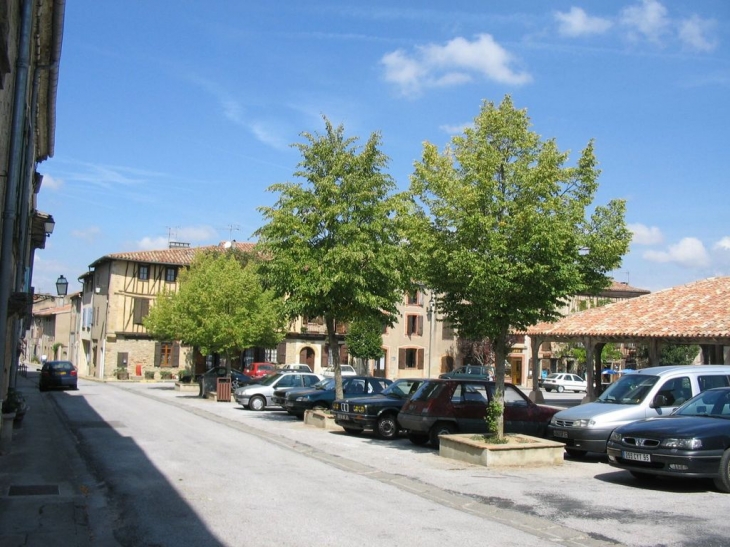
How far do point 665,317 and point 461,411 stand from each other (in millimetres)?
10734

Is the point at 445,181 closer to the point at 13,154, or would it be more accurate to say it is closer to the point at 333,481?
the point at 333,481

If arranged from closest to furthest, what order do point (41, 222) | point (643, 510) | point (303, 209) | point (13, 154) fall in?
point (643, 510), point (13, 154), point (303, 209), point (41, 222)

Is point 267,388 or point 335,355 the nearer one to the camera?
point 335,355

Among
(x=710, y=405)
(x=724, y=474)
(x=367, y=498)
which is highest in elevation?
(x=710, y=405)

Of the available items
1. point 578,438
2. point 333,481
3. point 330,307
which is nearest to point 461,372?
point 330,307

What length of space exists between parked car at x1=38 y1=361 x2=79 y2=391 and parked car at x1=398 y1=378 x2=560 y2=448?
23.6 m

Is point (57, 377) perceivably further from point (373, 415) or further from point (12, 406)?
point (373, 415)

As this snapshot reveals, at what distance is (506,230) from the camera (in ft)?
42.8

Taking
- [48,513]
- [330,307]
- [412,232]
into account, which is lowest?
[48,513]

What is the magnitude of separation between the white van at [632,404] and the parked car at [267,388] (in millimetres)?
12910

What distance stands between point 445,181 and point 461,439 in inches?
187

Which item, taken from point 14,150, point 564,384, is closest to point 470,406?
point 14,150

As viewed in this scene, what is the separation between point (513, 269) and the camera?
12.7 m

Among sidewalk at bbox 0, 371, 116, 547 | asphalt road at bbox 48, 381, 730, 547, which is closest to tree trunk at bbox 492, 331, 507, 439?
asphalt road at bbox 48, 381, 730, 547
